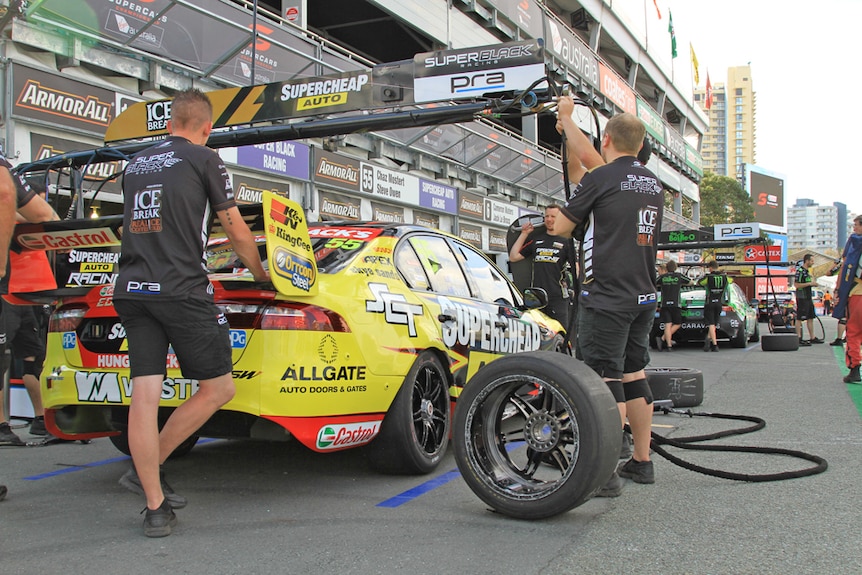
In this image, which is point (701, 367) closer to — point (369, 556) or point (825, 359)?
point (825, 359)

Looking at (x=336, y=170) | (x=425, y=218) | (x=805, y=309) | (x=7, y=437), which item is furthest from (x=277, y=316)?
(x=425, y=218)

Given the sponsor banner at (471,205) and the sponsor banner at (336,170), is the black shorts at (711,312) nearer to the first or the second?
the sponsor banner at (336,170)

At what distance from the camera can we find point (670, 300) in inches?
510

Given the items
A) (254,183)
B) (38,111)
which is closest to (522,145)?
(254,183)

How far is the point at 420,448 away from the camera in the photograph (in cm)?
394

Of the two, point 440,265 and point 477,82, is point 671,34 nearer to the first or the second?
point 477,82

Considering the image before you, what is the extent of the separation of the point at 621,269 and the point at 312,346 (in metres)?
1.54

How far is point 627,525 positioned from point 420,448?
1211 mm

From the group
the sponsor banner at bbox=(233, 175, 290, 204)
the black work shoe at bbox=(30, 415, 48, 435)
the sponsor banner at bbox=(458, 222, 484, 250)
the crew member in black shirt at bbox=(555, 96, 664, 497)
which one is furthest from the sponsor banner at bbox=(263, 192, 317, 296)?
the sponsor banner at bbox=(458, 222, 484, 250)

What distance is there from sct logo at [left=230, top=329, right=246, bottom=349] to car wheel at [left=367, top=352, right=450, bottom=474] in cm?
86

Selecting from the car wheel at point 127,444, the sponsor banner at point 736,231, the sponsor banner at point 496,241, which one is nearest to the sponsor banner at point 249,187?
the car wheel at point 127,444

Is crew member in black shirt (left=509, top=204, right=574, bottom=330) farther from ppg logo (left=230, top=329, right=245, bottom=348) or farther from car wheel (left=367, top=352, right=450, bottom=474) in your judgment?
ppg logo (left=230, top=329, right=245, bottom=348)

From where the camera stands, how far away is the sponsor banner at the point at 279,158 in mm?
12031

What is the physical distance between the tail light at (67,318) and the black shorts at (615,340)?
251 cm
